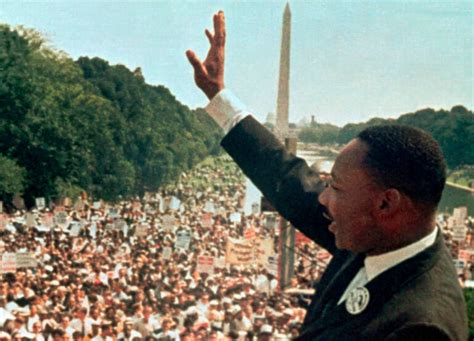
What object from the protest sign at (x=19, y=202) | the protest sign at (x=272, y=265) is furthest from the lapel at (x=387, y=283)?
the protest sign at (x=19, y=202)

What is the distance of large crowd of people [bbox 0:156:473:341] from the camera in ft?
31.5

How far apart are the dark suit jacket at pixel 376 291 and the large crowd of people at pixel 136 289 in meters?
6.82

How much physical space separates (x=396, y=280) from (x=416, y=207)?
5.0 inches

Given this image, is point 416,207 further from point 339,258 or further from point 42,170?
point 42,170

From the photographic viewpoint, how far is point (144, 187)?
160ft

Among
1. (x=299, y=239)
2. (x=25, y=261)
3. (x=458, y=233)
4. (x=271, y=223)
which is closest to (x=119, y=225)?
(x=271, y=223)

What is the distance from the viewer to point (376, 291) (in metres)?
1.46

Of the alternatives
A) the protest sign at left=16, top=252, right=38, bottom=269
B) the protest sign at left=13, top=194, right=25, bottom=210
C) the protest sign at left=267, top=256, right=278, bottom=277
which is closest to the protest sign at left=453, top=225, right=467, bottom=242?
the protest sign at left=267, top=256, right=278, bottom=277

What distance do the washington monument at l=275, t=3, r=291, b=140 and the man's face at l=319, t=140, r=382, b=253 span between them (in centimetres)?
1712

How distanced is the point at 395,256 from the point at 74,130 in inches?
1407

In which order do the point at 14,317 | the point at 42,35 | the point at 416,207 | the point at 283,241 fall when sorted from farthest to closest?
the point at 42,35 < the point at 283,241 < the point at 14,317 < the point at 416,207

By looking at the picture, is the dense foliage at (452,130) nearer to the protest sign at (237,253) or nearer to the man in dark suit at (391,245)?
the protest sign at (237,253)

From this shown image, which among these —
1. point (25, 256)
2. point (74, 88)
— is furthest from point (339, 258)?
point (74, 88)

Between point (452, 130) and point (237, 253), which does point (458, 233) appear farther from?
point (452, 130)
